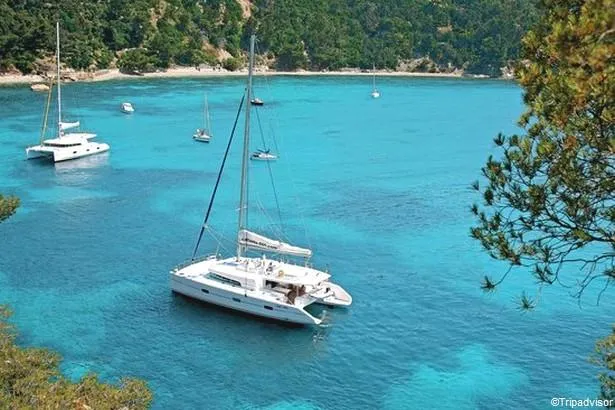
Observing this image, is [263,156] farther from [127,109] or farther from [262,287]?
[262,287]

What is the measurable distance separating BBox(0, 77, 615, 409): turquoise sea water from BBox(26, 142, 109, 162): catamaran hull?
4.68 feet

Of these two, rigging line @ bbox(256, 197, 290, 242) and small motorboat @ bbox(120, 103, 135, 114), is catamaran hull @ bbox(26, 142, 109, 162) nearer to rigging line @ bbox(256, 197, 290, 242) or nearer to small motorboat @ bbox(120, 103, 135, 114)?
rigging line @ bbox(256, 197, 290, 242)

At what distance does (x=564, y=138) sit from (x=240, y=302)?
30.4 metres

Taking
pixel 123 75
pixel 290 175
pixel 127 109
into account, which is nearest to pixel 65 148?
pixel 290 175

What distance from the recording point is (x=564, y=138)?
14727 millimetres

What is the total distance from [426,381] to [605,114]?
24.2 m

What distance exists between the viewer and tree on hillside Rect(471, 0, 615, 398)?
12.8 m

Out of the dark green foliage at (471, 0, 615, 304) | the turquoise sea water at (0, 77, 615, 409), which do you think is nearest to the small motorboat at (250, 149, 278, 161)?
the turquoise sea water at (0, 77, 615, 409)

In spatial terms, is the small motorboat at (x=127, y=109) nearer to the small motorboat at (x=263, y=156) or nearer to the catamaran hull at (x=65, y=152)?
the catamaran hull at (x=65, y=152)

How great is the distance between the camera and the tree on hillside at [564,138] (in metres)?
12.8

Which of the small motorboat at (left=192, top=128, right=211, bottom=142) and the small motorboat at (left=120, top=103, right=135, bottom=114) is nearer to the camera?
the small motorboat at (left=192, top=128, right=211, bottom=142)

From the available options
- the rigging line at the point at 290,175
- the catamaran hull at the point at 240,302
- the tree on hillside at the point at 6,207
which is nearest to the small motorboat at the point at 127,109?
the rigging line at the point at 290,175

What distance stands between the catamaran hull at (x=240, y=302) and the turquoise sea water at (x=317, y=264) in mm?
594
